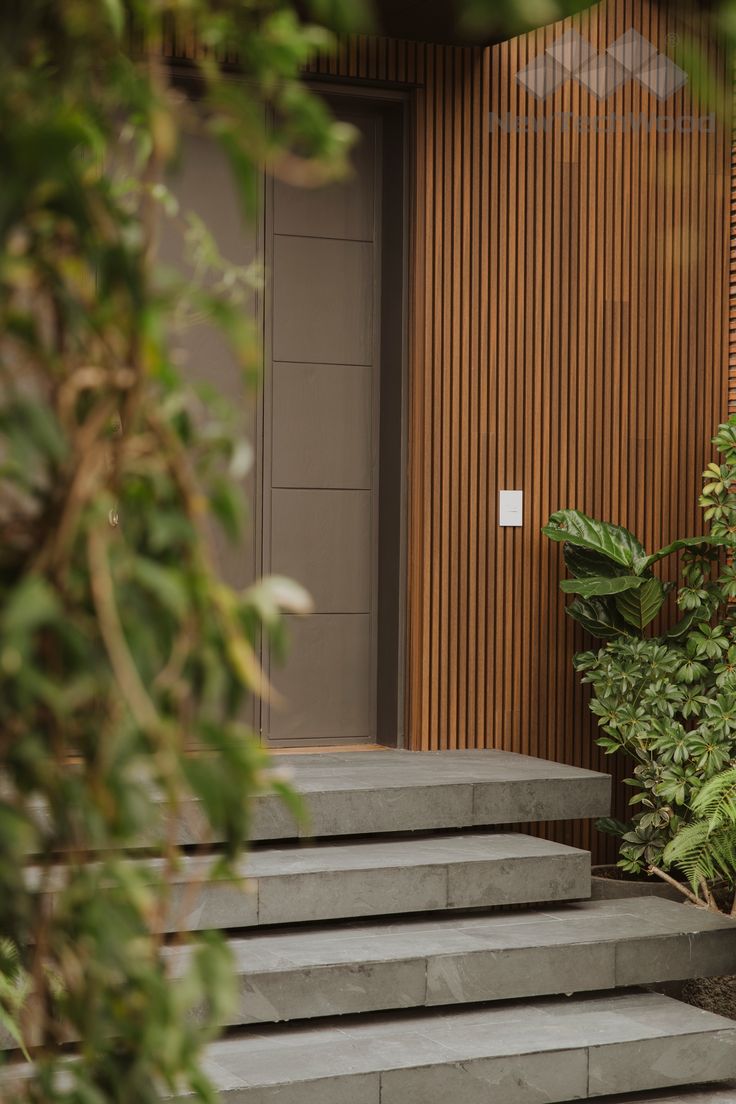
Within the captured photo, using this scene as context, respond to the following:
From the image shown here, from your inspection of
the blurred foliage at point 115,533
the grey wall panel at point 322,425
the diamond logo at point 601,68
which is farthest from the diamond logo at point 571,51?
the blurred foliage at point 115,533

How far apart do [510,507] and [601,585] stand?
651 millimetres

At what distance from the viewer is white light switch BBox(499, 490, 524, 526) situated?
5.48 meters

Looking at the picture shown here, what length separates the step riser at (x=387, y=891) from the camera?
3951 mm

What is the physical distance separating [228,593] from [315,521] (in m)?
4.61

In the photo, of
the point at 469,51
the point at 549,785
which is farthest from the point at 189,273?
the point at 549,785

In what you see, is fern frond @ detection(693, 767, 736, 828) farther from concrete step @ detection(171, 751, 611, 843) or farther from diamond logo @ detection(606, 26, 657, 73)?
diamond logo @ detection(606, 26, 657, 73)

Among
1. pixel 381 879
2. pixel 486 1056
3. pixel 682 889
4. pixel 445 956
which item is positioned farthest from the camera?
pixel 682 889

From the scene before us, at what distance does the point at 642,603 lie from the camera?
510 cm

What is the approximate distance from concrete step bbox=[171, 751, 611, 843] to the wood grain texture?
51 cm

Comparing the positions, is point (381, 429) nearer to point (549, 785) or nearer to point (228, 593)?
point (549, 785)

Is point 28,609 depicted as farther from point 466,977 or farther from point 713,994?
point 713,994

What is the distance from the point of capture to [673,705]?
4938 mm

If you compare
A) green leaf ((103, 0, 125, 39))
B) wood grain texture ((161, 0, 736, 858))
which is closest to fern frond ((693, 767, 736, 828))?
wood grain texture ((161, 0, 736, 858))

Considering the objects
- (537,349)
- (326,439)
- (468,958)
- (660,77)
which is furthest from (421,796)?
(660,77)
